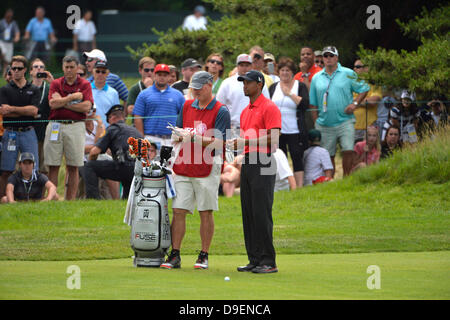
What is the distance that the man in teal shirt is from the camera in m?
16.7

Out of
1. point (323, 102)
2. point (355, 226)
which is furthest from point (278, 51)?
point (355, 226)

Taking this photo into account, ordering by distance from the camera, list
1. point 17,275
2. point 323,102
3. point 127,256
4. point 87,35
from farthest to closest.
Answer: point 87,35, point 323,102, point 127,256, point 17,275

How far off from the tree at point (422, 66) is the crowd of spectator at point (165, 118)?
0.27 meters

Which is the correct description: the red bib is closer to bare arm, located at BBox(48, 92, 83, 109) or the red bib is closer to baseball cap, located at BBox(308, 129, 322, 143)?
bare arm, located at BBox(48, 92, 83, 109)

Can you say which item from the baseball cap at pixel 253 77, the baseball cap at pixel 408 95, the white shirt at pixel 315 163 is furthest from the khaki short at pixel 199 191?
the baseball cap at pixel 408 95

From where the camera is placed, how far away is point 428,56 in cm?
1714

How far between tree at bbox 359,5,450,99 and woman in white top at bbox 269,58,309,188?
4.92 feet

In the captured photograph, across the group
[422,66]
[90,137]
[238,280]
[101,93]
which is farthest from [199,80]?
[422,66]

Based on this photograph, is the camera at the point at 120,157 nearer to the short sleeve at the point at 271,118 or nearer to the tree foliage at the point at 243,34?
the short sleeve at the point at 271,118

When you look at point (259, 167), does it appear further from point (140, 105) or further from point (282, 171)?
point (282, 171)

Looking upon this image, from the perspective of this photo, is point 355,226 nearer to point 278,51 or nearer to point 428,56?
point 428,56

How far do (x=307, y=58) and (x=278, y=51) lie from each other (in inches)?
100

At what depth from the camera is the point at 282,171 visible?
16.5 m
